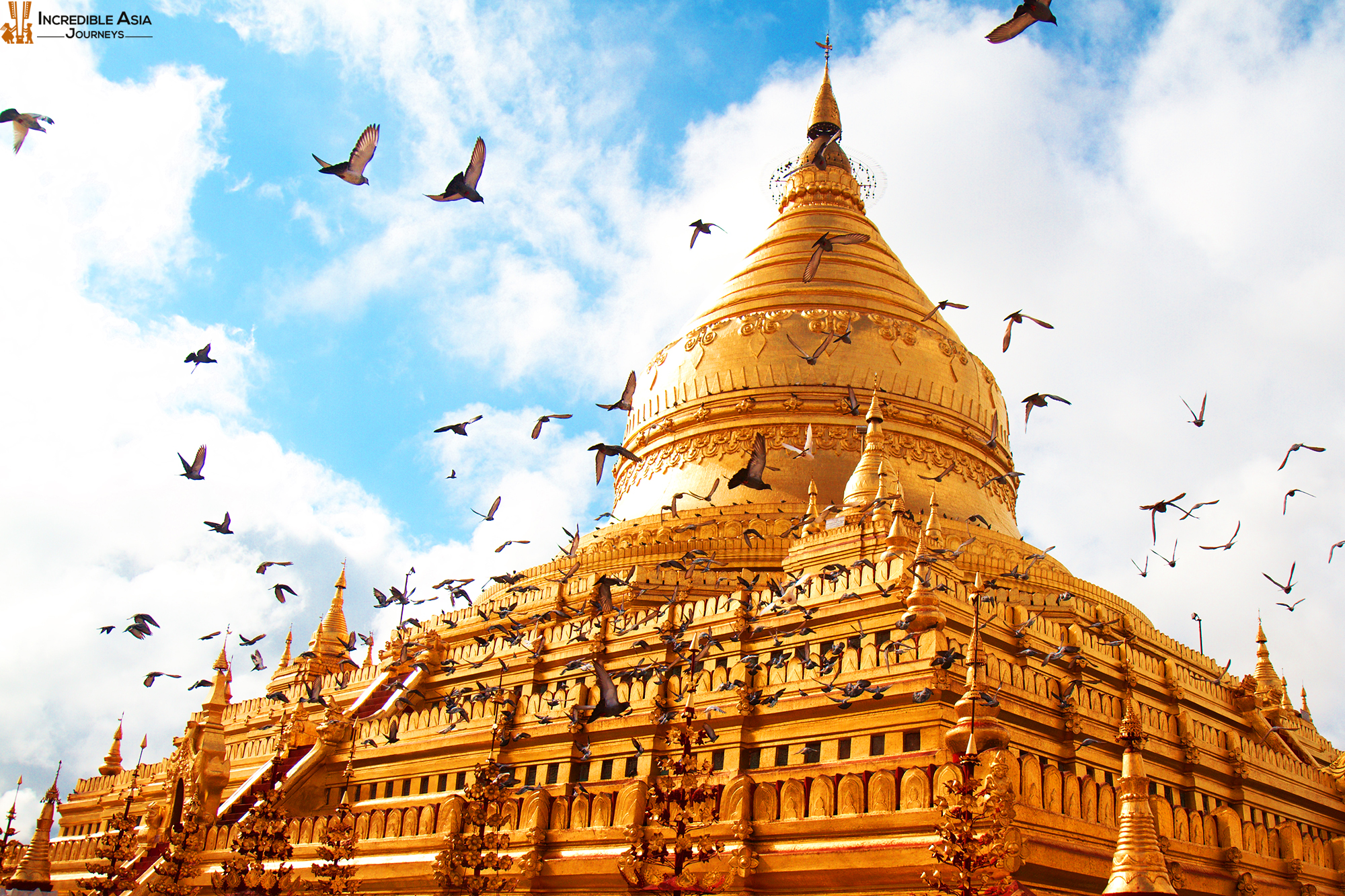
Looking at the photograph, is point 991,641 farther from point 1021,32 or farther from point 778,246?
point 778,246

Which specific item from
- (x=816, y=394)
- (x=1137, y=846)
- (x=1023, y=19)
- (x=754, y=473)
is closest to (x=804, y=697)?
(x=754, y=473)

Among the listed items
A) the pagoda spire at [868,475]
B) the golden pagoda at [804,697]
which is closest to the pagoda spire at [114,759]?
the golden pagoda at [804,697]

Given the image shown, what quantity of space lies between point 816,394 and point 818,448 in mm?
2094

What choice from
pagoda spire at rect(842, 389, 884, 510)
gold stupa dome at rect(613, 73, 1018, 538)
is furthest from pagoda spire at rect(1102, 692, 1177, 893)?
gold stupa dome at rect(613, 73, 1018, 538)

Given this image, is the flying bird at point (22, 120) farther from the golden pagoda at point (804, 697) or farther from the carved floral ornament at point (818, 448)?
the carved floral ornament at point (818, 448)

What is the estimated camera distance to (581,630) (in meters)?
25.1

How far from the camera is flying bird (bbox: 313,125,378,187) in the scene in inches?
538

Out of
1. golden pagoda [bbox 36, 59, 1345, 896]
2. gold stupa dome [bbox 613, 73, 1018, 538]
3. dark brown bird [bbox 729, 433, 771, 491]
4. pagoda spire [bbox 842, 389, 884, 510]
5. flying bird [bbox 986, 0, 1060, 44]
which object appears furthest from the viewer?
gold stupa dome [bbox 613, 73, 1018, 538]

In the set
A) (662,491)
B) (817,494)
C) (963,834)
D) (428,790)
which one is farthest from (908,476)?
(963,834)

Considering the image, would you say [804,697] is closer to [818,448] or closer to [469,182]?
[469,182]

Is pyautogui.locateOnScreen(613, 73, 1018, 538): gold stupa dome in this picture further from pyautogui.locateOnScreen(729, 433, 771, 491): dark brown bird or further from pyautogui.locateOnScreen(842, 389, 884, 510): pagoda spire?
pyautogui.locateOnScreen(729, 433, 771, 491): dark brown bird

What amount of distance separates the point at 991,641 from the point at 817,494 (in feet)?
40.5

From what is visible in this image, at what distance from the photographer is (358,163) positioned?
14.2 m

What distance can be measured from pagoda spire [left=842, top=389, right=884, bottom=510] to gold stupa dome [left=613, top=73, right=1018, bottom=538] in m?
3.85
